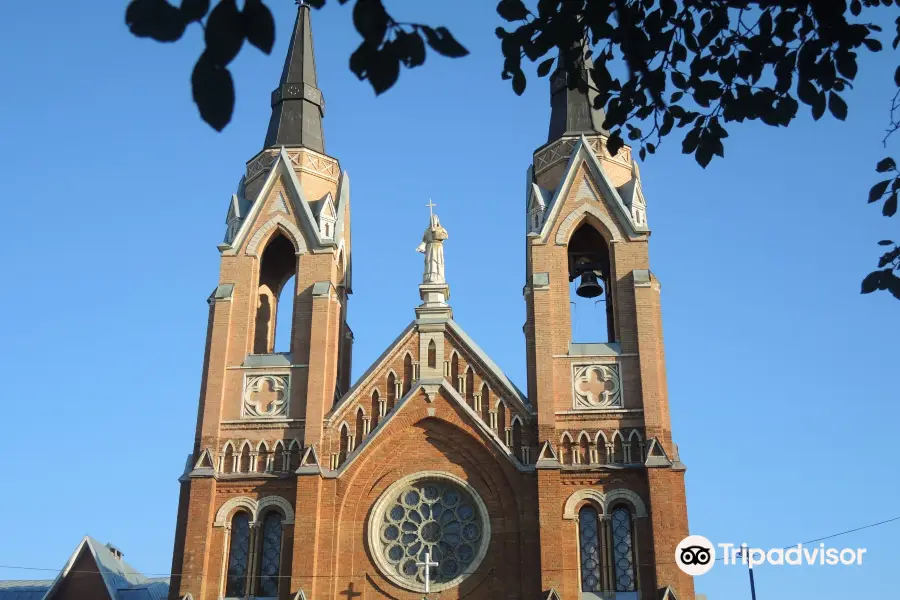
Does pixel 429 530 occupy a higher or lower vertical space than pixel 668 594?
higher

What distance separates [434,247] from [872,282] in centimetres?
1937

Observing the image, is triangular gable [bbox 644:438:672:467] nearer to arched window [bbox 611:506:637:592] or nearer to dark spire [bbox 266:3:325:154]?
arched window [bbox 611:506:637:592]

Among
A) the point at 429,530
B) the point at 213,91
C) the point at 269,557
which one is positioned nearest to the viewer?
the point at 213,91

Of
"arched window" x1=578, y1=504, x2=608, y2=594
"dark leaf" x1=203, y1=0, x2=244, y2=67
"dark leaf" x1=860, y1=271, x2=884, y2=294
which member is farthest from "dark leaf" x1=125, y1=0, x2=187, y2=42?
"arched window" x1=578, y1=504, x2=608, y2=594

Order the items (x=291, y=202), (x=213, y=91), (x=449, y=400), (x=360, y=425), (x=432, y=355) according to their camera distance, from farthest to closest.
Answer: (x=291, y=202)
(x=432, y=355)
(x=360, y=425)
(x=449, y=400)
(x=213, y=91)

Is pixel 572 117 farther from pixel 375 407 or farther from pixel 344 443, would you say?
pixel 344 443

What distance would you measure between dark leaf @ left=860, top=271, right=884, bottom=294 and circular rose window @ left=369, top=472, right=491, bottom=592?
1580 cm

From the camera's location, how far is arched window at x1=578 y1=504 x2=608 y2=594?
2292 centimetres

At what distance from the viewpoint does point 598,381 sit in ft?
81.3

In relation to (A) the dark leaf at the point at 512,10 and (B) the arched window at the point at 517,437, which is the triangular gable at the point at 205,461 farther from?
(A) the dark leaf at the point at 512,10

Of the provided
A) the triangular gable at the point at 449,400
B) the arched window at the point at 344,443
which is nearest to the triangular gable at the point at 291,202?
the triangular gable at the point at 449,400

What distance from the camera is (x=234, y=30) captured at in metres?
5.00

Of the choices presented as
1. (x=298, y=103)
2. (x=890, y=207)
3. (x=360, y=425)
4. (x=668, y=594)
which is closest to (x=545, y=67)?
(x=890, y=207)

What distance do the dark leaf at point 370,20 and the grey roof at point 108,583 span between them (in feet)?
81.0
